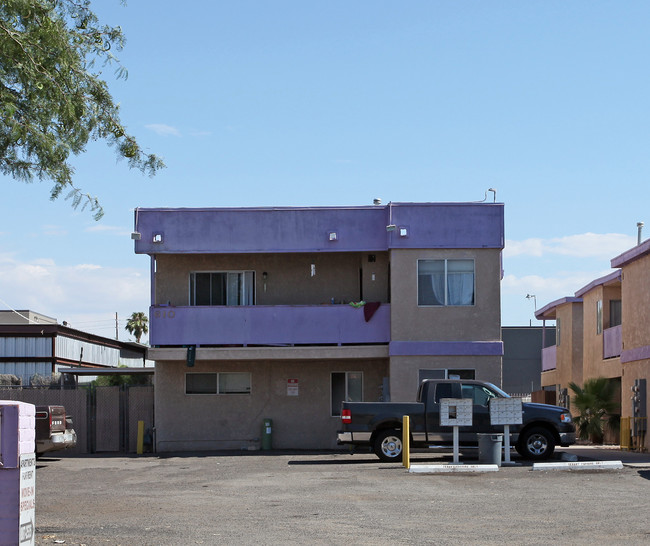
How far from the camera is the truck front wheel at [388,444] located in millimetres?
23234

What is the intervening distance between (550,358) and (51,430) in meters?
28.3

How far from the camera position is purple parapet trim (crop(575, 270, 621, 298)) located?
3369cm

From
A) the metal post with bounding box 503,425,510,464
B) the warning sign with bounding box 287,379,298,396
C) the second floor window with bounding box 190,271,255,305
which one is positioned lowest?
the metal post with bounding box 503,425,510,464

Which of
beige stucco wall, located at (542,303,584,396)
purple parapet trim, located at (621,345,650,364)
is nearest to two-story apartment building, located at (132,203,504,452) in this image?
purple parapet trim, located at (621,345,650,364)

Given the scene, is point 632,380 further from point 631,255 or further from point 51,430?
point 51,430

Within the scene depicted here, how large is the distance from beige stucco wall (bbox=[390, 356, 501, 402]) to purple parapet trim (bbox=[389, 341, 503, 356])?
0.12 metres

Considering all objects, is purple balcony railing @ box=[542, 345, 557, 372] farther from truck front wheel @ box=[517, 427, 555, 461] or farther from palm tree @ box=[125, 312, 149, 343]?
palm tree @ box=[125, 312, 149, 343]

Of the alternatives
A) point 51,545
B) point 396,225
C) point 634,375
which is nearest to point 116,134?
point 51,545

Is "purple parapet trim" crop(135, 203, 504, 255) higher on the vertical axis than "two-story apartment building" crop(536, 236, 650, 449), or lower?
higher

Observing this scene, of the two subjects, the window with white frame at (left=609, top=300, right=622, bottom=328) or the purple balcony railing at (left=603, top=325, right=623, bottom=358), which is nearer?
the purple balcony railing at (left=603, top=325, right=623, bottom=358)

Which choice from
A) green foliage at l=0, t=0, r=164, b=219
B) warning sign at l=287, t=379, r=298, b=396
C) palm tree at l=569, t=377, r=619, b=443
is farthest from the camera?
palm tree at l=569, t=377, r=619, b=443

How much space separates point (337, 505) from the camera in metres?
14.3

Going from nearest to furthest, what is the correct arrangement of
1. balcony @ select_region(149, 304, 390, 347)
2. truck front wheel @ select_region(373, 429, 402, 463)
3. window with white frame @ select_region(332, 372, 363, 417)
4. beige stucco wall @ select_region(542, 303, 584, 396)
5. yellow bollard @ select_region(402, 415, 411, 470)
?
yellow bollard @ select_region(402, 415, 411, 470)
truck front wheel @ select_region(373, 429, 402, 463)
balcony @ select_region(149, 304, 390, 347)
window with white frame @ select_region(332, 372, 363, 417)
beige stucco wall @ select_region(542, 303, 584, 396)

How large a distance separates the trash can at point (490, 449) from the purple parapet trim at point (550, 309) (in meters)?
20.7
